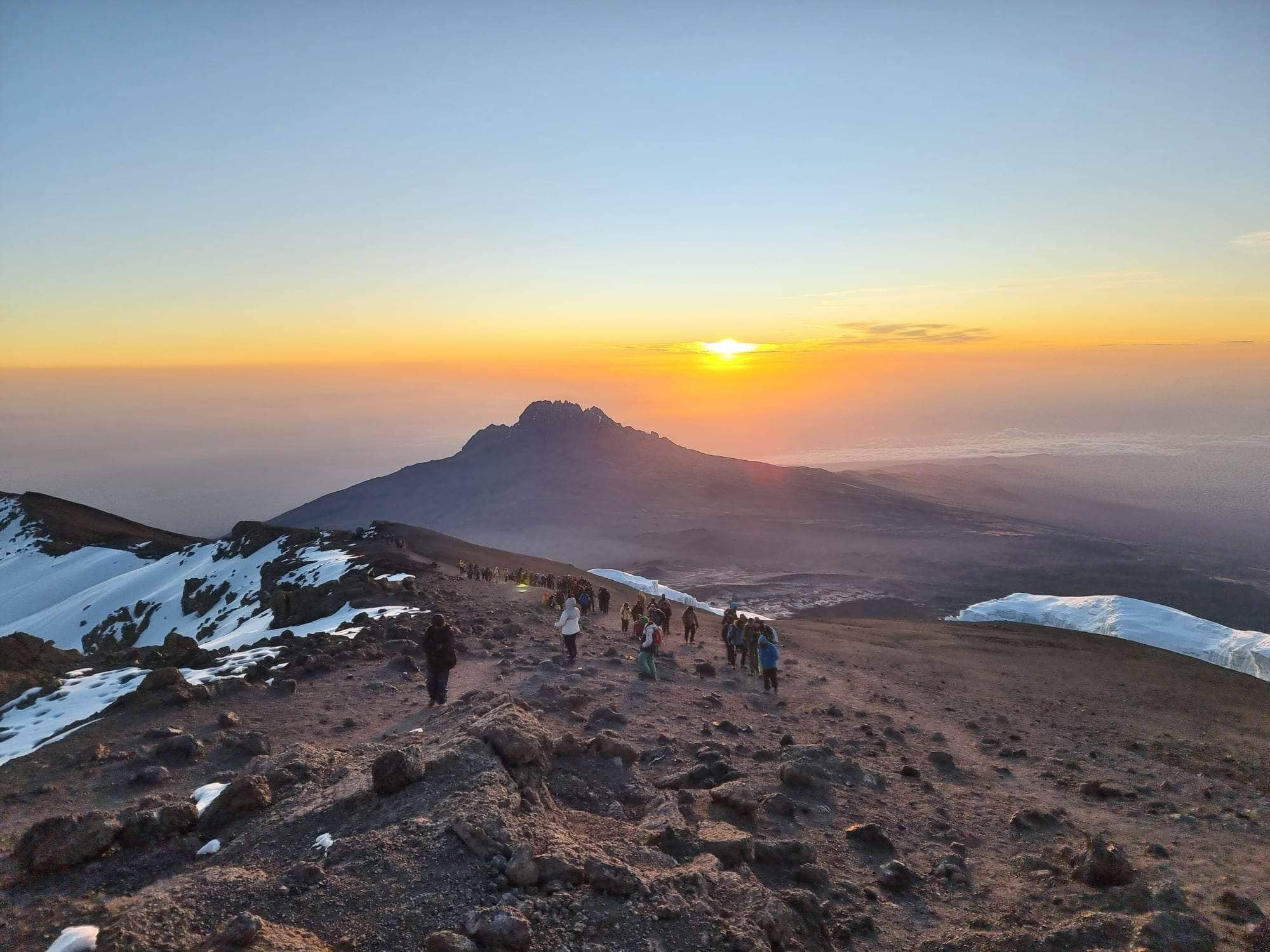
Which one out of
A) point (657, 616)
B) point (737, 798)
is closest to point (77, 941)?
point (737, 798)

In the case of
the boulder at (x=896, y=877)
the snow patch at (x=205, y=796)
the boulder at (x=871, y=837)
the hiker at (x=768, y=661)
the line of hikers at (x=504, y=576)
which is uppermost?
the snow patch at (x=205, y=796)

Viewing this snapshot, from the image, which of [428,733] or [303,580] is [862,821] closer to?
[428,733]

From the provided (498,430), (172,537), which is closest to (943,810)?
(172,537)

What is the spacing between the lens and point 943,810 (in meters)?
8.94

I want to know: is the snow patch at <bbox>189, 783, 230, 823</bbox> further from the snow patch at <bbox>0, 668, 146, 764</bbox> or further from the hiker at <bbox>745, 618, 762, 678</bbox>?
the hiker at <bbox>745, 618, 762, 678</bbox>

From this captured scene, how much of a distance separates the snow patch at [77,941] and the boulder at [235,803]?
5.96 feet

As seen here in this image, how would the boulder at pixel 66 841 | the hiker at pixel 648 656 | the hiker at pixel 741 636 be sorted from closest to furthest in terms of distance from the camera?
the boulder at pixel 66 841
the hiker at pixel 648 656
the hiker at pixel 741 636

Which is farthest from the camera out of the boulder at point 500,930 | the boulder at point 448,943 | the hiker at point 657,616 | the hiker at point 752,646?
the hiker at point 657,616

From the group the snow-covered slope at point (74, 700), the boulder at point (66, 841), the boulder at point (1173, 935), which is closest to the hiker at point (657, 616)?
the snow-covered slope at point (74, 700)

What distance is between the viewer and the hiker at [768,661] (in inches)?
594

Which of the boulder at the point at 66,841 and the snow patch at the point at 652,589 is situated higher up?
the boulder at the point at 66,841

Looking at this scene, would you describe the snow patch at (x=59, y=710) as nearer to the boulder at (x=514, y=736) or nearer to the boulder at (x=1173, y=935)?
the boulder at (x=514, y=736)

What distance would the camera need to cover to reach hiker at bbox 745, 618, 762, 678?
1677cm

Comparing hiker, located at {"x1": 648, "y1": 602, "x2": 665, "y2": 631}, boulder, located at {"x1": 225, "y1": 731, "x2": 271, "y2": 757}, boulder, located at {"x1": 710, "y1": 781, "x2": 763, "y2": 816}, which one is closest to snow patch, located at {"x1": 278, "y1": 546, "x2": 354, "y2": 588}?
hiker, located at {"x1": 648, "y1": 602, "x2": 665, "y2": 631}
